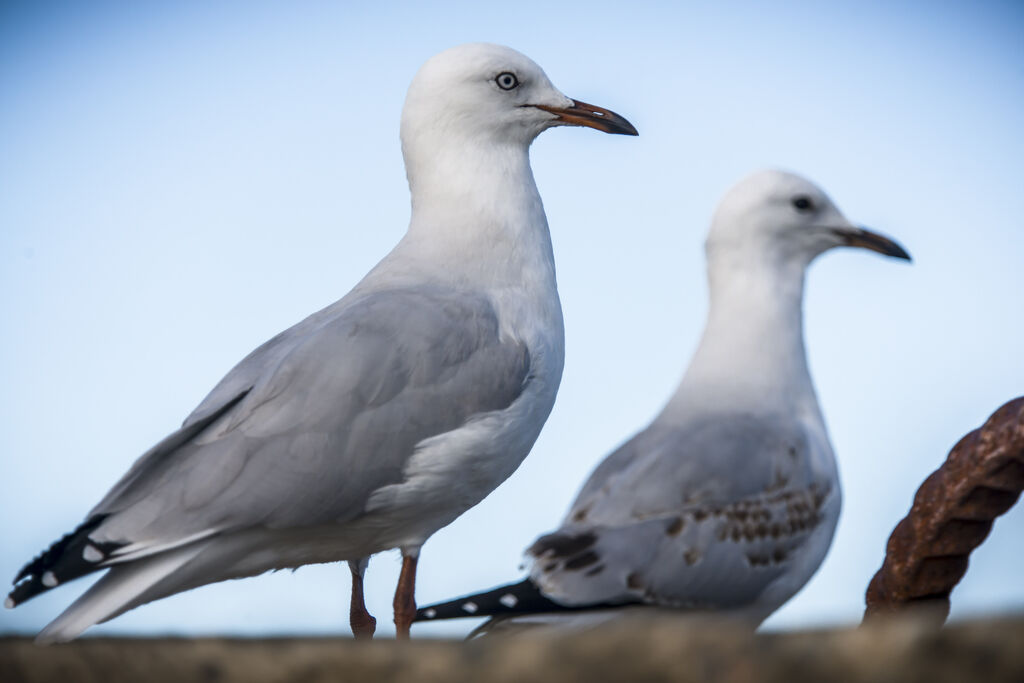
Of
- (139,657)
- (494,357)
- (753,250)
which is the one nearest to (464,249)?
(494,357)

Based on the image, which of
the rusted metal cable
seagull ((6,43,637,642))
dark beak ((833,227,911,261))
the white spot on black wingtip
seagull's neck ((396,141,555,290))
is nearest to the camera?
the rusted metal cable

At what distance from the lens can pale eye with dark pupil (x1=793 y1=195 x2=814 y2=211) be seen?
9.25 ft

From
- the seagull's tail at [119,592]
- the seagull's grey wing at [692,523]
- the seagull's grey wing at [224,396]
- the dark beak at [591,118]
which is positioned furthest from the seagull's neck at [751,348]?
the seagull's tail at [119,592]

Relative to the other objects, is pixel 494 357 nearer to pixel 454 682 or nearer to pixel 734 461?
pixel 734 461

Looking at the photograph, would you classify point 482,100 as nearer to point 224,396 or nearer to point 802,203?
point 802,203

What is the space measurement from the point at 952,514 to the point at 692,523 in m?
0.44

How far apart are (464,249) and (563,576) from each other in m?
0.95

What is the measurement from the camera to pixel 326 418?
90.2 inches

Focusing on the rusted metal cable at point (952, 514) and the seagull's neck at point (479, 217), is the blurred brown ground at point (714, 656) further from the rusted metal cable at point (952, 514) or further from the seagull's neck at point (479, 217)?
the seagull's neck at point (479, 217)

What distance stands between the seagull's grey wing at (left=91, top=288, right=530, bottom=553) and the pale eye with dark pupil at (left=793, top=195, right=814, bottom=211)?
2.50ft

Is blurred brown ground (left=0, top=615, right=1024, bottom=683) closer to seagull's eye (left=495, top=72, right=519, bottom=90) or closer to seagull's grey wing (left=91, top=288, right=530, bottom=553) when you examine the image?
seagull's grey wing (left=91, top=288, right=530, bottom=553)

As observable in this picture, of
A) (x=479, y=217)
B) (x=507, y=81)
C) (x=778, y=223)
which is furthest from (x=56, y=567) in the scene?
(x=778, y=223)

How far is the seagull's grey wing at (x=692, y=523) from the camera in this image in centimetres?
208

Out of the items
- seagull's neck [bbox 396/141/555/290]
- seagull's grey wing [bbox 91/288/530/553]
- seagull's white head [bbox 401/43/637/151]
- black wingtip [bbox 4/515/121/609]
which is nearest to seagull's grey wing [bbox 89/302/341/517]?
seagull's grey wing [bbox 91/288/530/553]
